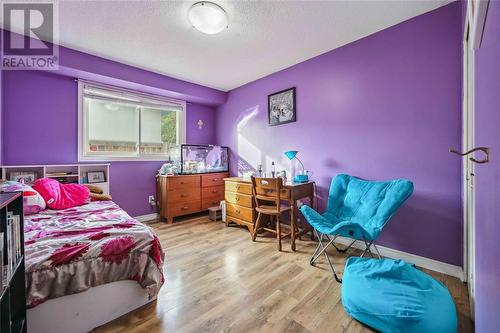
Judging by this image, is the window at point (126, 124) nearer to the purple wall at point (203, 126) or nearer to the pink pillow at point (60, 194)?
the purple wall at point (203, 126)

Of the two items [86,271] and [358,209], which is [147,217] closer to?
[86,271]

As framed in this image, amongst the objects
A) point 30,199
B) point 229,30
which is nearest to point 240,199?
point 229,30

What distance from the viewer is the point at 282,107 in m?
3.31

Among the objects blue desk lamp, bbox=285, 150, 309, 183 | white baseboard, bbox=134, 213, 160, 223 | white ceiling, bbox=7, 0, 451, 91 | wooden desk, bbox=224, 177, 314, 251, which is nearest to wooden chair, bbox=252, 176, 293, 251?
wooden desk, bbox=224, 177, 314, 251

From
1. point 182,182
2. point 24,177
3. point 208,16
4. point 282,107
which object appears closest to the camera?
point 208,16

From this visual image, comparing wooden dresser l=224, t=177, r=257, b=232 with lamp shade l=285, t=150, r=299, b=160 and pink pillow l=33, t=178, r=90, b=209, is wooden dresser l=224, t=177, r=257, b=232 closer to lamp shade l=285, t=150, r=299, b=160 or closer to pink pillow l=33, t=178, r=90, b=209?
lamp shade l=285, t=150, r=299, b=160

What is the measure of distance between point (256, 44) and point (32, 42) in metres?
2.58

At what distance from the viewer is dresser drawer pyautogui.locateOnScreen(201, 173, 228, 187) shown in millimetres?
3912

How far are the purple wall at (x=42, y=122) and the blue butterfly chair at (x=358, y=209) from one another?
3159 millimetres

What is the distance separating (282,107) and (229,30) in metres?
1.36

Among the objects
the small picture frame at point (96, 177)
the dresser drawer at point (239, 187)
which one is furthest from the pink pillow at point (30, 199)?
the dresser drawer at point (239, 187)

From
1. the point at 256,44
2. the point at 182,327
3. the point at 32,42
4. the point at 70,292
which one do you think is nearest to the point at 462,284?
the point at 182,327

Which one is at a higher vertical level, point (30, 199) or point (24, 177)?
point (24, 177)

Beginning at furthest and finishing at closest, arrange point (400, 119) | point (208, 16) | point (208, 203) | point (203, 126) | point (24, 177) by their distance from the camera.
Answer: point (203, 126) < point (208, 203) < point (24, 177) < point (400, 119) < point (208, 16)
